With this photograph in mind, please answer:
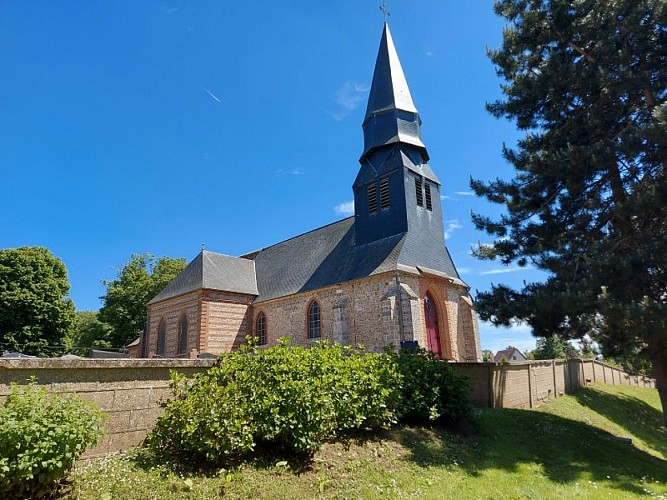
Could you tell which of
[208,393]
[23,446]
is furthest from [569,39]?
[23,446]

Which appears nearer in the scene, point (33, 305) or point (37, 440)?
point (37, 440)

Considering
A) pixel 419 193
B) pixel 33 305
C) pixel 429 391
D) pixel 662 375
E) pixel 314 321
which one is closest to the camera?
pixel 429 391

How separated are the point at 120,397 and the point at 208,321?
1758 centimetres

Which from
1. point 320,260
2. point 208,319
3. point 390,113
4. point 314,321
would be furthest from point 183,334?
point 390,113

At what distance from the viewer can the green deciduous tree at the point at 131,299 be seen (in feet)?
124

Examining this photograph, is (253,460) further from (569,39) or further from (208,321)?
(208,321)

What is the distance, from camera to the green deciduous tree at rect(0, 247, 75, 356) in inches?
1224

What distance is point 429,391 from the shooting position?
8.91 meters

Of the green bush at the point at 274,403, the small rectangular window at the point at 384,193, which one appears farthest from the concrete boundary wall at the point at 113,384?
the small rectangular window at the point at 384,193

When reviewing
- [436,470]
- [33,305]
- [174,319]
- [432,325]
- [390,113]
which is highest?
[390,113]

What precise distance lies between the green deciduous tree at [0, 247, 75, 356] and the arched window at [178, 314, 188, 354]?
15.5 meters

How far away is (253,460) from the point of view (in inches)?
226

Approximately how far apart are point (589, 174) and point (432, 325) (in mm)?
10402

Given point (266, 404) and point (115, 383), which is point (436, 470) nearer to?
point (266, 404)
